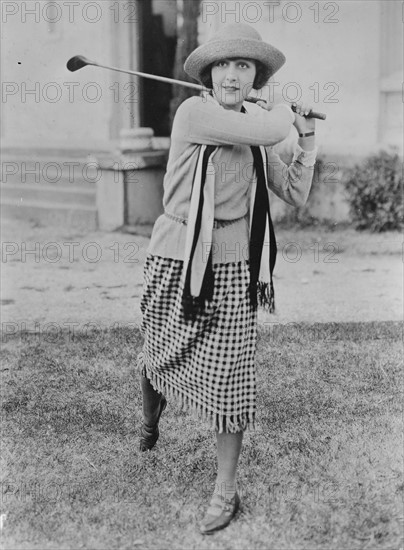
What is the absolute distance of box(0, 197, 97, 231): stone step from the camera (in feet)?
31.1

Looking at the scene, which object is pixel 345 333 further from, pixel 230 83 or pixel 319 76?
pixel 319 76

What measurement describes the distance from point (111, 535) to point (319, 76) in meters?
6.79

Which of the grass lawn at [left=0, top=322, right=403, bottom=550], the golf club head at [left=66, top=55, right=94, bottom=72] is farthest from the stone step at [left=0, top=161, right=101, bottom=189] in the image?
the golf club head at [left=66, top=55, right=94, bottom=72]

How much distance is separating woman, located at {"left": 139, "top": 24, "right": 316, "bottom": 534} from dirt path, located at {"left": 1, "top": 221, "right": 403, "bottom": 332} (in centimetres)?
247

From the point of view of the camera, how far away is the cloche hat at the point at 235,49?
2857 mm

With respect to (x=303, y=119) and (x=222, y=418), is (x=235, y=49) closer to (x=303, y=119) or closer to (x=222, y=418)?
(x=303, y=119)

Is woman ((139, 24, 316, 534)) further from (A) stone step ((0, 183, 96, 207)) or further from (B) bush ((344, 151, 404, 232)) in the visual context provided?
(A) stone step ((0, 183, 96, 207))

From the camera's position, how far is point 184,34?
370 inches

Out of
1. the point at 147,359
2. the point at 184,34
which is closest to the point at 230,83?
the point at 147,359

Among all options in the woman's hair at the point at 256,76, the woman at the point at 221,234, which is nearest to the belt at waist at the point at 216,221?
the woman at the point at 221,234

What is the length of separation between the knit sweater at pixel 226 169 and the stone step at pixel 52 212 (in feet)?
20.9

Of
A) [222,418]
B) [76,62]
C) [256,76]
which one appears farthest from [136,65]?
[222,418]

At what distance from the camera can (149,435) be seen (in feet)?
11.5

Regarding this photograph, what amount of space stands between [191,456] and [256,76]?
167cm
